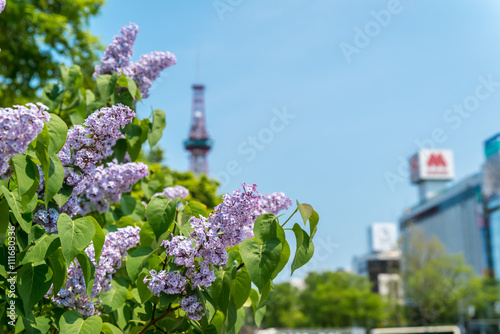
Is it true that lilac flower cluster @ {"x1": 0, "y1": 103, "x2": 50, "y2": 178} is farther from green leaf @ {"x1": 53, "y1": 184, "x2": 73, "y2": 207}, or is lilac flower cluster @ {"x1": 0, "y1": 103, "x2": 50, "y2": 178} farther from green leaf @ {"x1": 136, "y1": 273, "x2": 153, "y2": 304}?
green leaf @ {"x1": 136, "y1": 273, "x2": 153, "y2": 304}

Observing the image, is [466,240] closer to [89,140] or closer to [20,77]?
[20,77]

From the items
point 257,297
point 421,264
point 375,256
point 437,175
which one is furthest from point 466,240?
point 257,297

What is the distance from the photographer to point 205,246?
7.48ft

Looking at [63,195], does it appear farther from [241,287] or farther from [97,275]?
[241,287]

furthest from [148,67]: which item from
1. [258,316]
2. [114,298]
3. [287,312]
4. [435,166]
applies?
[435,166]

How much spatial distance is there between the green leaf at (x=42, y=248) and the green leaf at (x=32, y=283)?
0.37 feet

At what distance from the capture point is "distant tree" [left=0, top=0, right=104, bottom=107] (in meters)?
12.2

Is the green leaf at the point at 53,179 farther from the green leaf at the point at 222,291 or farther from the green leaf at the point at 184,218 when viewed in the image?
the green leaf at the point at 222,291

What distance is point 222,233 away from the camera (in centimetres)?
229

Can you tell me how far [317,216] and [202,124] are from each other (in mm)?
69368

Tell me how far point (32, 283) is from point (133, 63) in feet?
6.50

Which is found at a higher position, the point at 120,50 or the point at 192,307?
the point at 120,50

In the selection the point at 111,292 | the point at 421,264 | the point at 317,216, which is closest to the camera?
the point at 317,216

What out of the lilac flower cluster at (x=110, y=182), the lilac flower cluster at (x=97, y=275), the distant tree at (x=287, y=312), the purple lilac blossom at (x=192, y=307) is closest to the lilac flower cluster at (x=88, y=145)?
the lilac flower cluster at (x=110, y=182)
